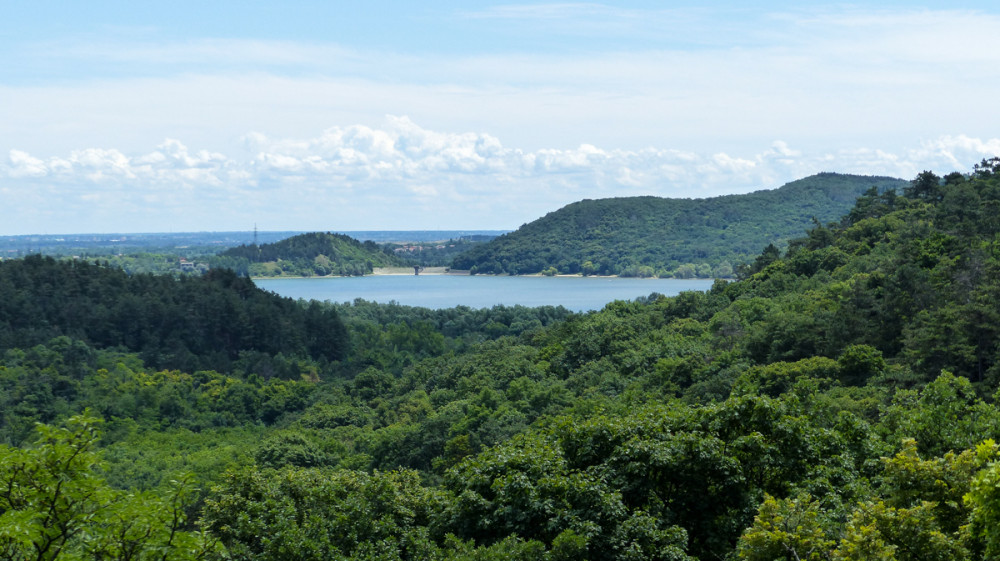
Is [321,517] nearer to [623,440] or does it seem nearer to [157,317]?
[623,440]

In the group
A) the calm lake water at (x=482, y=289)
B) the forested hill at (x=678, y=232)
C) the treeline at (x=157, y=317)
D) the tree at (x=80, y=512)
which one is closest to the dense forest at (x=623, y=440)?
the tree at (x=80, y=512)

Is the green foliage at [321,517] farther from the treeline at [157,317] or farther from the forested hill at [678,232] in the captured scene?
the forested hill at [678,232]

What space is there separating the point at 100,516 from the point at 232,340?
8544 cm

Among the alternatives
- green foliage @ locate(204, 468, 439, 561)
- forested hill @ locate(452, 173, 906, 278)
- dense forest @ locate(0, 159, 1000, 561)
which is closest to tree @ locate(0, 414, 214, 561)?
dense forest @ locate(0, 159, 1000, 561)

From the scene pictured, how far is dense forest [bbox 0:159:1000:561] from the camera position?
1028cm

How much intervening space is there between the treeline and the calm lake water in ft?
137

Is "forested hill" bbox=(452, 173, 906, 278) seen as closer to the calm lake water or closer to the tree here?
the calm lake water

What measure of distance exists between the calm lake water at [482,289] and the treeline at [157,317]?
4178 cm

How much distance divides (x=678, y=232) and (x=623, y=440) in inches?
6804

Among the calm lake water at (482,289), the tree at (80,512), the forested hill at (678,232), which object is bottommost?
the calm lake water at (482,289)

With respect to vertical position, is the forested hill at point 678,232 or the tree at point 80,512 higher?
the forested hill at point 678,232

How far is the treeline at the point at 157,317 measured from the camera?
8269cm

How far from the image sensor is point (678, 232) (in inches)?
7313

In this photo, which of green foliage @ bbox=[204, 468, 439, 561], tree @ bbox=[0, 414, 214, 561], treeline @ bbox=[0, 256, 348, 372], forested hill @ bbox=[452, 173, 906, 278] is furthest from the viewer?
forested hill @ bbox=[452, 173, 906, 278]
